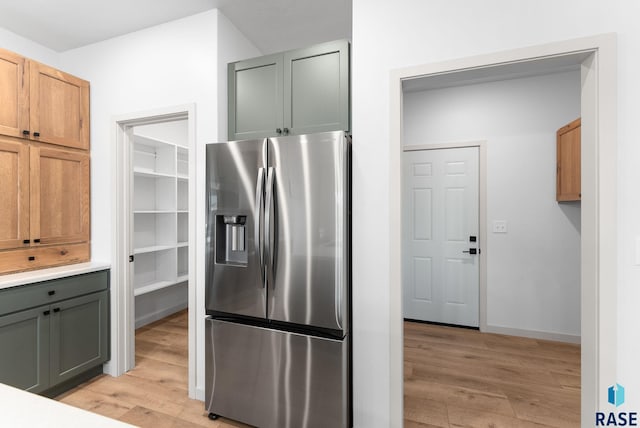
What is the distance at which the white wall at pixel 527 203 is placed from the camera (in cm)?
314

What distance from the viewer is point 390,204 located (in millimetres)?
1748

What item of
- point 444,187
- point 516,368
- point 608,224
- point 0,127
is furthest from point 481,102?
point 0,127

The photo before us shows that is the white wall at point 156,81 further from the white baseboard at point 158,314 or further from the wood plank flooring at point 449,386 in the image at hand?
the white baseboard at point 158,314

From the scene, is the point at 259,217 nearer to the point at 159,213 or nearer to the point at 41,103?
the point at 41,103

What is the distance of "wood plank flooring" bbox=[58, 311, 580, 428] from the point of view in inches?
79.7

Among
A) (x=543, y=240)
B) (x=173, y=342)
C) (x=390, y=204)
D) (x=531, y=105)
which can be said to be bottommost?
(x=173, y=342)

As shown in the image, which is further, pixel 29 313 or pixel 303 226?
pixel 29 313

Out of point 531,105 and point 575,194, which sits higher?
point 531,105

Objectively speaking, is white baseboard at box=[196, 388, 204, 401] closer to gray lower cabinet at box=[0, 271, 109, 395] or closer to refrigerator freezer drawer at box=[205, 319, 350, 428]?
refrigerator freezer drawer at box=[205, 319, 350, 428]

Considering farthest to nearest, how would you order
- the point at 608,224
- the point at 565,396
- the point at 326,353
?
the point at 565,396 < the point at 326,353 < the point at 608,224

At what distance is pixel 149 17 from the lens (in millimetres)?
2307

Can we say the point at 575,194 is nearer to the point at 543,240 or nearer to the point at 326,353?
the point at 543,240

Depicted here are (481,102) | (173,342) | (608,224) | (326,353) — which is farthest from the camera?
Answer: (481,102)

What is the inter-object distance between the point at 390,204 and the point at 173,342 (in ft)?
9.23
